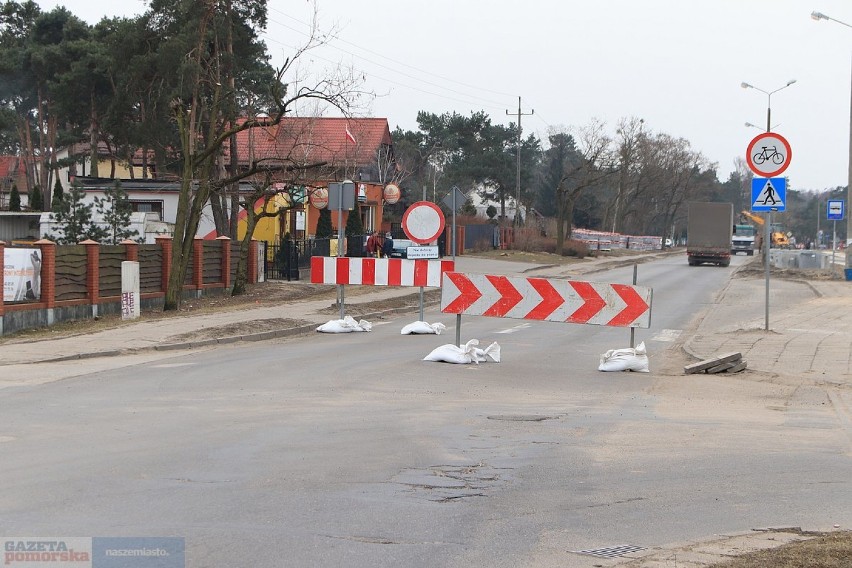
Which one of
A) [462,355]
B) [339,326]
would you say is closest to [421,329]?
[339,326]

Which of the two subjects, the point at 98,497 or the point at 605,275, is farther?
the point at 605,275

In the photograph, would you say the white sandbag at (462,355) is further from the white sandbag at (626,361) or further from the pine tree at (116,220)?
the pine tree at (116,220)

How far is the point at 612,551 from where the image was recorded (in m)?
5.68

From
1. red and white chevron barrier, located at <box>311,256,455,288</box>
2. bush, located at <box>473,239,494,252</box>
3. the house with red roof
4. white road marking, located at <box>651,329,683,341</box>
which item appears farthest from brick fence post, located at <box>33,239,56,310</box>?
bush, located at <box>473,239,494,252</box>

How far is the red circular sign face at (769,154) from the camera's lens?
A: 52.7 feet

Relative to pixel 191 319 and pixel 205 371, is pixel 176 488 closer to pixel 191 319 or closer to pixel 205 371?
pixel 205 371

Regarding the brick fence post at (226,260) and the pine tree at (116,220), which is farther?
the brick fence post at (226,260)

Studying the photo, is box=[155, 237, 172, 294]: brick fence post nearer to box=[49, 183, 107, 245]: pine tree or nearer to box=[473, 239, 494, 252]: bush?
A: box=[49, 183, 107, 245]: pine tree

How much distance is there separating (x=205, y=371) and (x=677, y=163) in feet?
325

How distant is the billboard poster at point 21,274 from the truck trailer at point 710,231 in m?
43.0

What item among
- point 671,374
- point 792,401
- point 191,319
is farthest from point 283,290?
point 792,401

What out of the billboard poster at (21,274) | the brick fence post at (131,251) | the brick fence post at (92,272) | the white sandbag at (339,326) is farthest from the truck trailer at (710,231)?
the billboard poster at (21,274)

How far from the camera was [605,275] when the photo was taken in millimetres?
45375

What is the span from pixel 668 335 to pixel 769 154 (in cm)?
515
